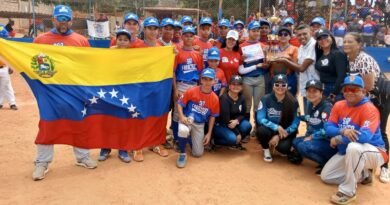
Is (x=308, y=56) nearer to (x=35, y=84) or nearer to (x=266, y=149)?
(x=266, y=149)

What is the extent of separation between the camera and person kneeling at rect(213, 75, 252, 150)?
5.64 meters

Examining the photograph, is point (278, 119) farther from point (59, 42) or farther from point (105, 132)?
point (59, 42)

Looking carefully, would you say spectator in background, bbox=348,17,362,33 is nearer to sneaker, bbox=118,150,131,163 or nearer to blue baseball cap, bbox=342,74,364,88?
blue baseball cap, bbox=342,74,364,88

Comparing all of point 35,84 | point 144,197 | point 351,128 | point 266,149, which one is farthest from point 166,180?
point 351,128

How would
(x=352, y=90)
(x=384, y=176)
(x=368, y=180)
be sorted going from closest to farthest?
(x=352, y=90) < (x=368, y=180) < (x=384, y=176)

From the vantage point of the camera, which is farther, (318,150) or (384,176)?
(318,150)

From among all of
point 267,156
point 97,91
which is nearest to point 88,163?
point 97,91

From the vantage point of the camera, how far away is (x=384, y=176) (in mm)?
4887

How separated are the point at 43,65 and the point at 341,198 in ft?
13.1

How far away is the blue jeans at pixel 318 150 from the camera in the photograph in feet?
16.4

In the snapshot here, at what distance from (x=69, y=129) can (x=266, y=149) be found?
286cm

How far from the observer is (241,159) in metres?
5.59

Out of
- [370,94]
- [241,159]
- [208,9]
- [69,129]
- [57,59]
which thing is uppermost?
[208,9]

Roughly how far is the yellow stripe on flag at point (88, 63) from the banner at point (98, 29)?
12.1 metres
